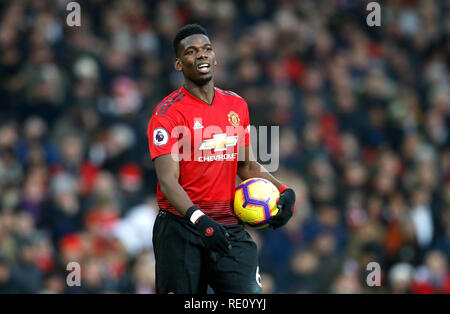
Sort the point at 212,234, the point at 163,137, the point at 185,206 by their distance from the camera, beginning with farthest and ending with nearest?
1. the point at 163,137
2. the point at 185,206
3. the point at 212,234

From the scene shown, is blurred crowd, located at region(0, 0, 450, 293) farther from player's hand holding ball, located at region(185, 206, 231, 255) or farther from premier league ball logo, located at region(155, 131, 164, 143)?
player's hand holding ball, located at region(185, 206, 231, 255)

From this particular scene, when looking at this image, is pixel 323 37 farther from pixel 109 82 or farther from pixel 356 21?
pixel 109 82

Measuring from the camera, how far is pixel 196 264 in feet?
18.5

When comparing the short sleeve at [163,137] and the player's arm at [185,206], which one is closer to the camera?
the player's arm at [185,206]

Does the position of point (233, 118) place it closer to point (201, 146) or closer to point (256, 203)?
point (201, 146)

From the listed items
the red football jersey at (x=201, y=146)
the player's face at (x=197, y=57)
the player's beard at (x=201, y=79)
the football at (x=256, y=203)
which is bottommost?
the football at (x=256, y=203)

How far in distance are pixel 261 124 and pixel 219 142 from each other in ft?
20.4

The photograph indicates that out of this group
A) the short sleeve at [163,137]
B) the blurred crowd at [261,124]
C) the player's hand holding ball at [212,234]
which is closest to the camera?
the player's hand holding ball at [212,234]

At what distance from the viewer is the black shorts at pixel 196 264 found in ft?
18.4

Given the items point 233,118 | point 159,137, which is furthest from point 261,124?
point 159,137

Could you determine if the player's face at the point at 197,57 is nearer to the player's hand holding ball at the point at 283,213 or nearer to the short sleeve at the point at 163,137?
the short sleeve at the point at 163,137

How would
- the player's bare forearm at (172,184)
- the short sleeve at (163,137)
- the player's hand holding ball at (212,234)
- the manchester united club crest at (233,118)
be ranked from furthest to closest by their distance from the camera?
the manchester united club crest at (233,118) → the short sleeve at (163,137) → the player's bare forearm at (172,184) → the player's hand holding ball at (212,234)

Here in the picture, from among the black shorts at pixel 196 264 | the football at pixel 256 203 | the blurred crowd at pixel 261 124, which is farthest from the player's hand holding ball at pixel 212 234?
the blurred crowd at pixel 261 124

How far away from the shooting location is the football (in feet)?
18.7
